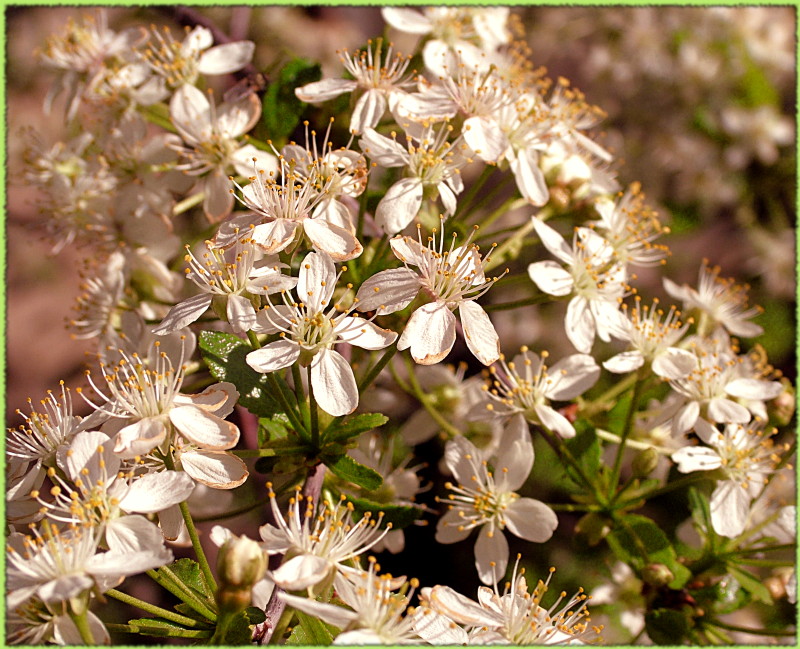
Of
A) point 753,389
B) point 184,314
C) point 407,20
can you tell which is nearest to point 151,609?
point 184,314

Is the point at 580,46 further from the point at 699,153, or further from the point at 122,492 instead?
the point at 122,492

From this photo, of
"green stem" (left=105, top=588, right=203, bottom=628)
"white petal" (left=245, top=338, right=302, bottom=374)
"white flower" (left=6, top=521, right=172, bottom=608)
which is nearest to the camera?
"white flower" (left=6, top=521, right=172, bottom=608)

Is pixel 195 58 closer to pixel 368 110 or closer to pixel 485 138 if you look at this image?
pixel 368 110

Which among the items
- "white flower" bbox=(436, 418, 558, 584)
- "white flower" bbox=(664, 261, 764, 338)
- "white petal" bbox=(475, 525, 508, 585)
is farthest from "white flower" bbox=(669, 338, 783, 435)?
"white petal" bbox=(475, 525, 508, 585)

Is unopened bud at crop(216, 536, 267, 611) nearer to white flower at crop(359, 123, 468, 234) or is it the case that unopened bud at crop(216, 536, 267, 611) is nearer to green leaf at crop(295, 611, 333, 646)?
green leaf at crop(295, 611, 333, 646)

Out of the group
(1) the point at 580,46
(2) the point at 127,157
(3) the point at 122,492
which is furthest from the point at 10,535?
(1) the point at 580,46

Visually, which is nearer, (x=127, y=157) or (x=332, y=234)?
(x=332, y=234)
